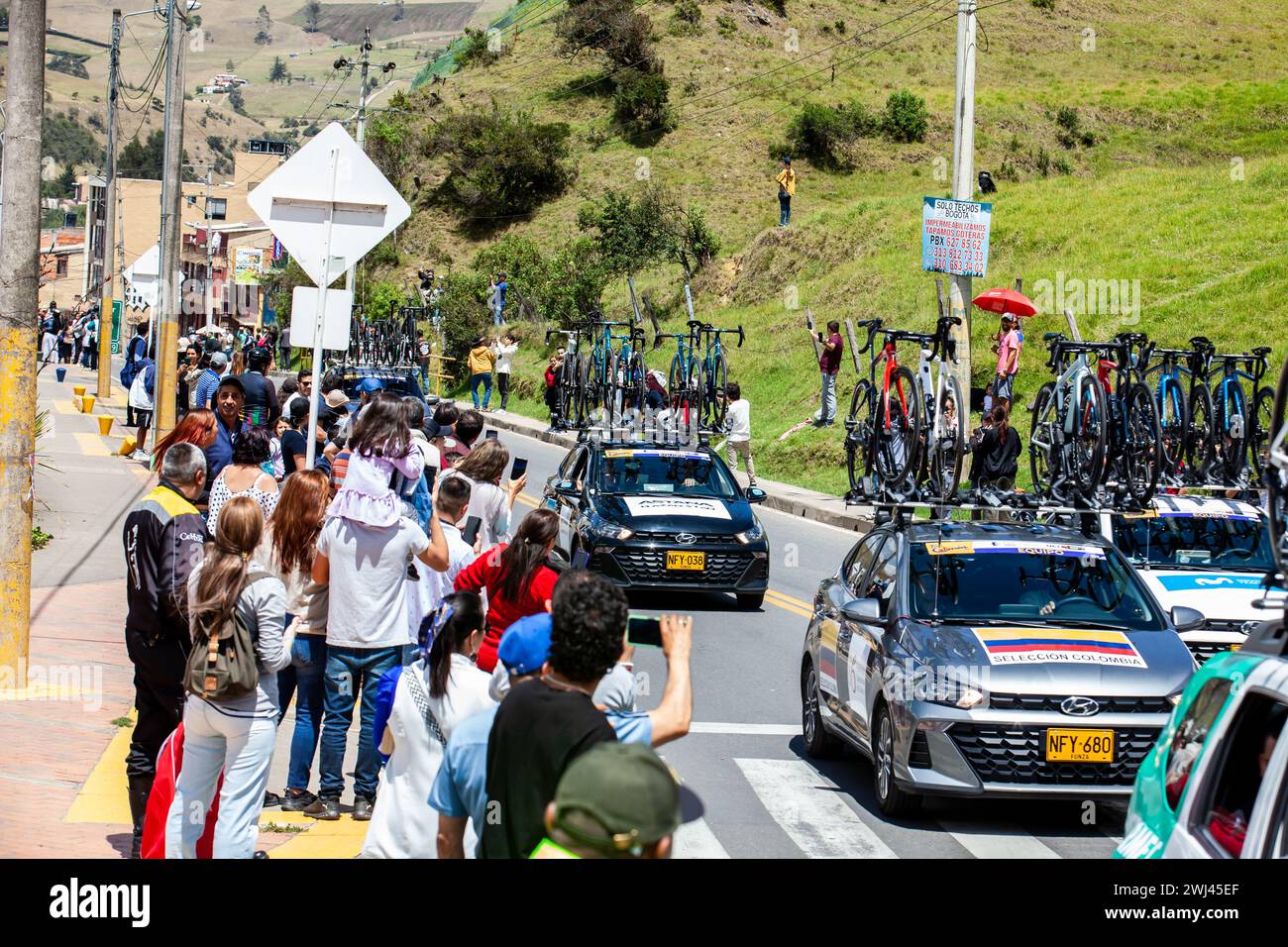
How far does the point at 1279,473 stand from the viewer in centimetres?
487

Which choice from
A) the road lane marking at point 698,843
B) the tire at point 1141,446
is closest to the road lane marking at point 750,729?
the road lane marking at point 698,843

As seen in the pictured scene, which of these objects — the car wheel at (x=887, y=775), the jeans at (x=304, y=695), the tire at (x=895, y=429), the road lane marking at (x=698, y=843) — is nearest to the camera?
the road lane marking at (x=698, y=843)

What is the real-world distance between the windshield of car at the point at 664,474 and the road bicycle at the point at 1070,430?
13.3 ft

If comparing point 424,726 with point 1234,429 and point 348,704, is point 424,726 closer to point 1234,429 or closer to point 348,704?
point 348,704

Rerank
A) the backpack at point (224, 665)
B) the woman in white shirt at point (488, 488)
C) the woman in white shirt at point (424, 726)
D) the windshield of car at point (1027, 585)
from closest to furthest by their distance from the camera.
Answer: the woman in white shirt at point (424, 726), the backpack at point (224, 665), the windshield of car at point (1027, 585), the woman in white shirt at point (488, 488)

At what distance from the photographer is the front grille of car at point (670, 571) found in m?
15.8

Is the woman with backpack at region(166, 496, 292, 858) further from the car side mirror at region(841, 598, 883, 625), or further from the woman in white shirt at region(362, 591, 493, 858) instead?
the car side mirror at region(841, 598, 883, 625)

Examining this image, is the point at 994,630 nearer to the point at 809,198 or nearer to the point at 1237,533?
the point at 1237,533

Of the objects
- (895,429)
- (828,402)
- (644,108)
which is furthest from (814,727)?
(644,108)

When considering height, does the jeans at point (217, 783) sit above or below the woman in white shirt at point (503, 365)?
below

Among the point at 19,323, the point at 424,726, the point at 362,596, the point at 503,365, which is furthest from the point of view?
the point at 503,365

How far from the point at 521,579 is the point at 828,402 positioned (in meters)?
24.7

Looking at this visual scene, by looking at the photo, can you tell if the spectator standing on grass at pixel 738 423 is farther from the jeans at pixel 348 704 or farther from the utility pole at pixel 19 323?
the jeans at pixel 348 704
